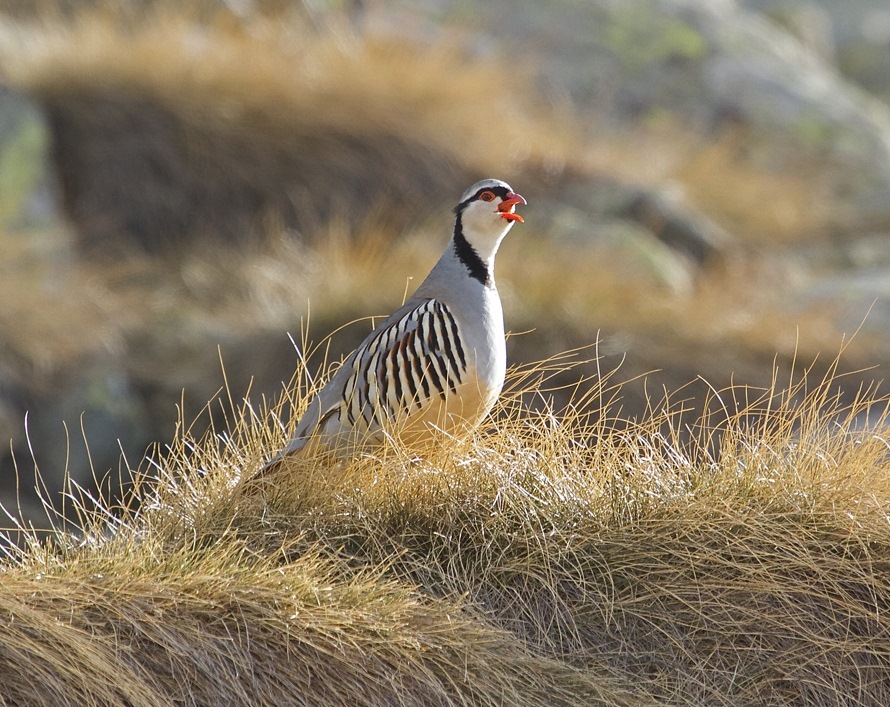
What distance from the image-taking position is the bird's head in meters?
4.29

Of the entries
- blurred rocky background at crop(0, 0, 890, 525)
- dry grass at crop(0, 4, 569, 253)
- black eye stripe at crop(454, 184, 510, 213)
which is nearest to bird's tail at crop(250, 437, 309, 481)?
black eye stripe at crop(454, 184, 510, 213)

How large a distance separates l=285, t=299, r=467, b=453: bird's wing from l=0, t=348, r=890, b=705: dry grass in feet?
0.49

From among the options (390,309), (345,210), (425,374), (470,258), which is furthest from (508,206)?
(345,210)

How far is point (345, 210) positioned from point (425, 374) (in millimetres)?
5934

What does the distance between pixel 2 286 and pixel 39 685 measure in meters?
5.79

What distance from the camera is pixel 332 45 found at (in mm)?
11227

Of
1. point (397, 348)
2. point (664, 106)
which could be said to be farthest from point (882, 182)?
point (397, 348)

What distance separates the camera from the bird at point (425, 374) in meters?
4.14

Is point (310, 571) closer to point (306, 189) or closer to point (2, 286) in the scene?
point (2, 286)

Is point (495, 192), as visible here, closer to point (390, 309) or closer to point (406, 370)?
point (406, 370)

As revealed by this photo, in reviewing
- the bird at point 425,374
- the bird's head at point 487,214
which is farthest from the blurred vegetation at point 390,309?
the bird's head at point 487,214

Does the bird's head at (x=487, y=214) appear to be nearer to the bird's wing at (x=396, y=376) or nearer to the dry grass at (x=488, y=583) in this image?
the bird's wing at (x=396, y=376)

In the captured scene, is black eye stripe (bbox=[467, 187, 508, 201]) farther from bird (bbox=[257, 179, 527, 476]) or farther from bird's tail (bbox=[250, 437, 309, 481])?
bird's tail (bbox=[250, 437, 309, 481])

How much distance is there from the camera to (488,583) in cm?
381
